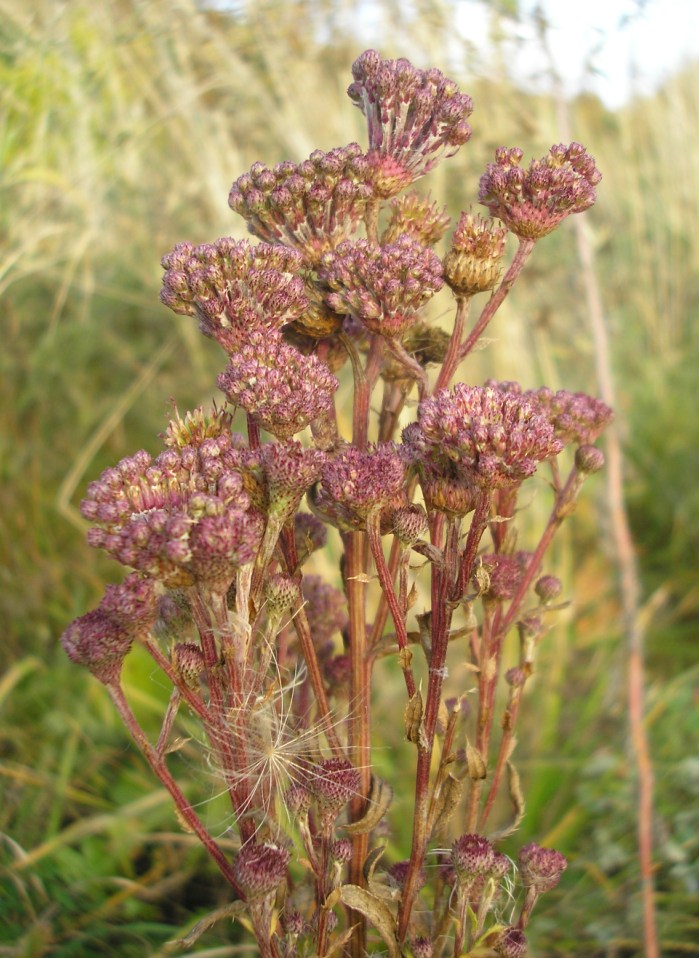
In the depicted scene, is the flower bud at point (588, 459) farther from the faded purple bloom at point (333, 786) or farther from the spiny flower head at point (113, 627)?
the spiny flower head at point (113, 627)

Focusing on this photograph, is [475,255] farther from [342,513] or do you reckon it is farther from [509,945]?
[509,945]

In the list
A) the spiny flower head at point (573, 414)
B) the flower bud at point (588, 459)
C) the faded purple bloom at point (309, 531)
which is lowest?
the faded purple bloom at point (309, 531)

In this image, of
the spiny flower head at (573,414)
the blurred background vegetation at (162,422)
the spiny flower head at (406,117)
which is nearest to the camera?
the spiny flower head at (406,117)

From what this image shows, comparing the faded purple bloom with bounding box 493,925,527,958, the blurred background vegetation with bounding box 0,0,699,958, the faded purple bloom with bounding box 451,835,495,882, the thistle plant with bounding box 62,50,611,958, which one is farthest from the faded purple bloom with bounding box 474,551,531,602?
the blurred background vegetation with bounding box 0,0,699,958

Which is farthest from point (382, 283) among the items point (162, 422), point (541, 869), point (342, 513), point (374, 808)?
point (162, 422)

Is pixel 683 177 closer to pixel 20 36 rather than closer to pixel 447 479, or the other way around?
pixel 20 36

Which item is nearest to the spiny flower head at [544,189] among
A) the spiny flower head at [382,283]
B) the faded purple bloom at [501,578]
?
the spiny flower head at [382,283]

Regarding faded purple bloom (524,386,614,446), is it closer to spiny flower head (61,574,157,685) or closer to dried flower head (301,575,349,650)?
dried flower head (301,575,349,650)

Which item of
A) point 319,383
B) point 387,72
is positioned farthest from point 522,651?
point 387,72
